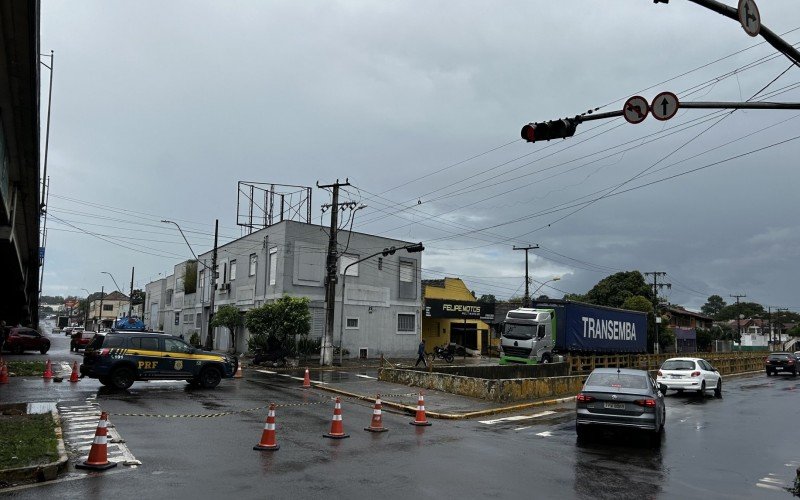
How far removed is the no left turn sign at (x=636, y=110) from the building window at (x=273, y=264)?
3365cm

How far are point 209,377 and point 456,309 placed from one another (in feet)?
106

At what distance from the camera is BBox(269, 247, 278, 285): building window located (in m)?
40.9

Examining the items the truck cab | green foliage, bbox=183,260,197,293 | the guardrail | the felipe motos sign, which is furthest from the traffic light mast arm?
green foliage, bbox=183,260,197,293

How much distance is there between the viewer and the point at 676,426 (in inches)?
615

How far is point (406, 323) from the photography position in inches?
1863

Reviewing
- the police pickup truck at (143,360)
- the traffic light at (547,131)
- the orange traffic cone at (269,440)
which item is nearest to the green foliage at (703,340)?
the police pickup truck at (143,360)

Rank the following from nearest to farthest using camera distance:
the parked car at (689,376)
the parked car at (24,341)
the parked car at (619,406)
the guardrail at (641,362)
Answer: the parked car at (619,406) < the parked car at (689,376) < the guardrail at (641,362) < the parked car at (24,341)

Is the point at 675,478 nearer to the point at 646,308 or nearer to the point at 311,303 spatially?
the point at 311,303

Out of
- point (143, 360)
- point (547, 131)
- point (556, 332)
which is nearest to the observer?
point (547, 131)

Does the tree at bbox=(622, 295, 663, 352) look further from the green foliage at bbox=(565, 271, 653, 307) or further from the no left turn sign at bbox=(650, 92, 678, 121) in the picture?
the no left turn sign at bbox=(650, 92, 678, 121)

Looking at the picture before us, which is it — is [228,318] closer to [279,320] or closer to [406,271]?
[279,320]

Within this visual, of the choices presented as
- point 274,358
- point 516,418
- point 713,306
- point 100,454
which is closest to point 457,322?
point 274,358

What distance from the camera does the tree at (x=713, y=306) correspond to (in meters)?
189

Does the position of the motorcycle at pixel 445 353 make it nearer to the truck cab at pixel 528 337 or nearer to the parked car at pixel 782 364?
the truck cab at pixel 528 337
